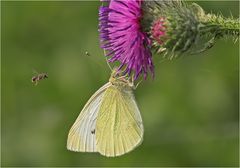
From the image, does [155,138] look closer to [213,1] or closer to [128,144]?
[128,144]

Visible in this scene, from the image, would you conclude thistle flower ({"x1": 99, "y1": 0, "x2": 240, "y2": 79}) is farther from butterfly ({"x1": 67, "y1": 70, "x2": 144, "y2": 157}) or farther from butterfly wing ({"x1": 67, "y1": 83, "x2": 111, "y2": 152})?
butterfly wing ({"x1": 67, "y1": 83, "x2": 111, "y2": 152})

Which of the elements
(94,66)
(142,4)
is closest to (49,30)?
(94,66)

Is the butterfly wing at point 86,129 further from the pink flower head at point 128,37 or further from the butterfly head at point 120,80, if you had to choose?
the pink flower head at point 128,37

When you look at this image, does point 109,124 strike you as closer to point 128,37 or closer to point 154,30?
point 128,37

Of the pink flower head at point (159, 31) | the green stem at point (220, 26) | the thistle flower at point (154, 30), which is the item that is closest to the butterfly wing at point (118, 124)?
A: the thistle flower at point (154, 30)

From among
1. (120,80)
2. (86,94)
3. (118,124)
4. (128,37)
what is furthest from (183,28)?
(86,94)

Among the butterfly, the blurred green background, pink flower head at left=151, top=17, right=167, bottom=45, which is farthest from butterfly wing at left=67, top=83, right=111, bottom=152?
pink flower head at left=151, top=17, right=167, bottom=45
